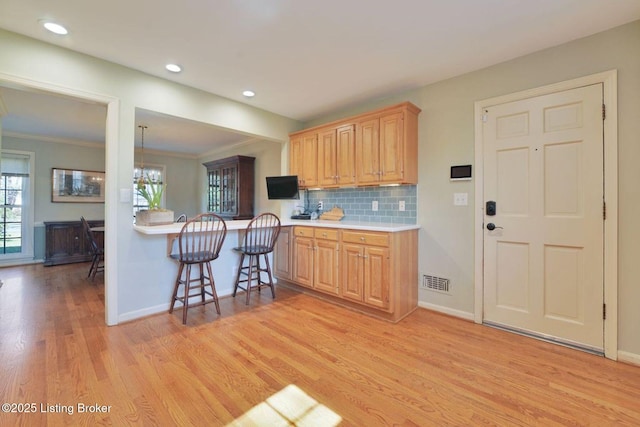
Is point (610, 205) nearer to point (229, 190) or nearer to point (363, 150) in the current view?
point (363, 150)

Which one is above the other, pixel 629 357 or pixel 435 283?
pixel 435 283

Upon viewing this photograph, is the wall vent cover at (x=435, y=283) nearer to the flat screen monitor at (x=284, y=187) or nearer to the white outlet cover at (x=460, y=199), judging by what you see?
the white outlet cover at (x=460, y=199)

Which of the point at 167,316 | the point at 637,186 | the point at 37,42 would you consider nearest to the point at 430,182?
the point at 637,186

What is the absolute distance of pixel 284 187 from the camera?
421 cm

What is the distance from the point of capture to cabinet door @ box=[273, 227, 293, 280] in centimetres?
379

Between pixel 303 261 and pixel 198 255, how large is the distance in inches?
48.6

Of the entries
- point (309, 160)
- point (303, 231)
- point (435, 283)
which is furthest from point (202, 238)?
point (435, 283)

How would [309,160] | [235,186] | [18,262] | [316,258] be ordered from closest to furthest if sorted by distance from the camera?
1. [316,258]
2. [309,160]
3. [18,262]
4. [235,186]

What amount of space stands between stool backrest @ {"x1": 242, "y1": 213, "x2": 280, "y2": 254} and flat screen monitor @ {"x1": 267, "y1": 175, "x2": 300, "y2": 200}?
56 centimetres

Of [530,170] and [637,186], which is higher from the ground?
[530,170]

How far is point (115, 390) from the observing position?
174 cm

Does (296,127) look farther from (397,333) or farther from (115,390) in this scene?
(115,390)

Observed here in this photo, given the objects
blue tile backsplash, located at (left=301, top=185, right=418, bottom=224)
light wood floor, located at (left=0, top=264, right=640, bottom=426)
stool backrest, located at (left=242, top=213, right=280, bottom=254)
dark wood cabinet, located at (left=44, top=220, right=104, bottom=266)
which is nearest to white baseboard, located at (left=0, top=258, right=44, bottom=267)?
dark wood cabinet, located at (left=44, top=220, right=104, bottom=266)

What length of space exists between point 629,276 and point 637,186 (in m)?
0.66
